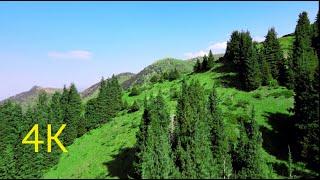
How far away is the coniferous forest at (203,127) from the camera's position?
65.1 m

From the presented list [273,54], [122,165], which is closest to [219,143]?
[122,165]

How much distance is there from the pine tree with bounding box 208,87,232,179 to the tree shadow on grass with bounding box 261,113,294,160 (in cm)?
979

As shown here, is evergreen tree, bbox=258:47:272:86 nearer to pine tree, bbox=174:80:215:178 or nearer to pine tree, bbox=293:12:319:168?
pine tree, bbox=293:12:319:168

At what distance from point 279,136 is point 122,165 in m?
28.4

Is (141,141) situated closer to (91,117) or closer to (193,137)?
(193,137)

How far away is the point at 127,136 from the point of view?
88750mm

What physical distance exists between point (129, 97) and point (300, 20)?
5236cm

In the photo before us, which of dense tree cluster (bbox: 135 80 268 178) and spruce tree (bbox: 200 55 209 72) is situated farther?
spruce tree (bbox: 200 55 209 72)

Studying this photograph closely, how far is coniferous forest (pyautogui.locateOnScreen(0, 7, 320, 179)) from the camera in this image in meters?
65.1

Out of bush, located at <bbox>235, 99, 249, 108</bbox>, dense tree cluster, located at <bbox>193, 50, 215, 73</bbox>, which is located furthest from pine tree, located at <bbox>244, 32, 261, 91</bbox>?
dense tree cluster, located at <bbox>193, 50, 215, 73</bbox>

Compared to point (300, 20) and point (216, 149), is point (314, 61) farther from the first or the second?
point (216, 149)

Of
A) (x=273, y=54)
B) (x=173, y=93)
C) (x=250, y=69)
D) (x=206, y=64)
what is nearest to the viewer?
(x=250, y=69)

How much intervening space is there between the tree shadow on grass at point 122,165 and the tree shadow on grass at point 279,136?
23438 mm
